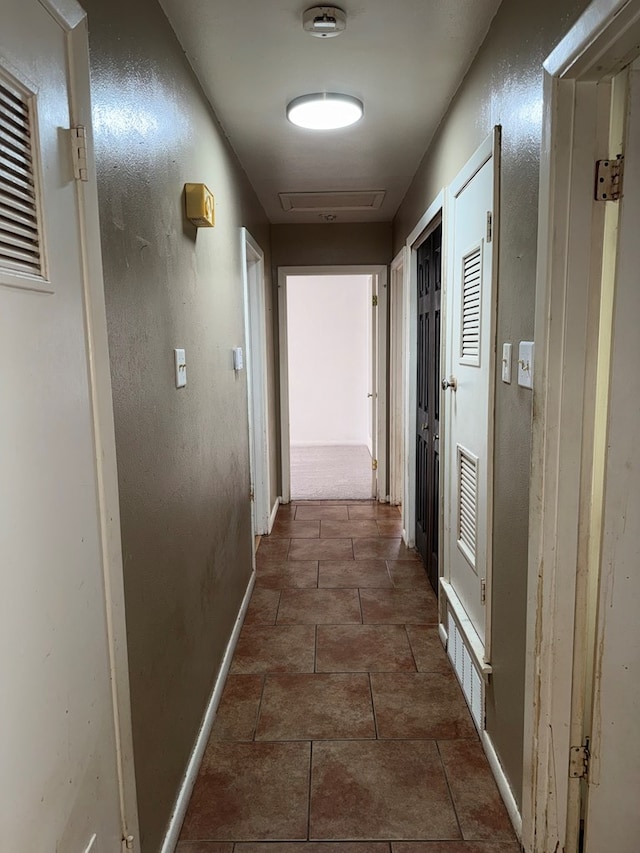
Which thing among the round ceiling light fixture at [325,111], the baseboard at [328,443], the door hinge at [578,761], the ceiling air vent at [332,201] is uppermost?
the ceiling air vent at [332,201]

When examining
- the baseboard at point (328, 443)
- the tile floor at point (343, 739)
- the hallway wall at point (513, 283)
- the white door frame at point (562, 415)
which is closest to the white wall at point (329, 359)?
the baseboard at point (328, 443)

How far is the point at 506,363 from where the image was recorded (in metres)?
1.70

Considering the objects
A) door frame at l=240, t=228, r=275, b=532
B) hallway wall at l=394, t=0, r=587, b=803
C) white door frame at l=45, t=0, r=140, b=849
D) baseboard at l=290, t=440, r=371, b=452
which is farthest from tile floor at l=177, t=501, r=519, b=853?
baseboard at l=290, t=440, r=371, b=452

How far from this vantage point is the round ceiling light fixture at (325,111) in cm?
225

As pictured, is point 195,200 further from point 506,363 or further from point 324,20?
point 506,363

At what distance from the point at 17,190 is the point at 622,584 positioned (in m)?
1.47

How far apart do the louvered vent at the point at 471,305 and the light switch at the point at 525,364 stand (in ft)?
1.53

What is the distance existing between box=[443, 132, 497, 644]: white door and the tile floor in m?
0.42

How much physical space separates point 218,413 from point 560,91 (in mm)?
1642

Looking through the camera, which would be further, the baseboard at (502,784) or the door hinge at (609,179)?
the baseboard at (502,784)

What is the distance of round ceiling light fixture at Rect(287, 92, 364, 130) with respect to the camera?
2250 millimetres

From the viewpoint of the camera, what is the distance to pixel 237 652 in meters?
2.66

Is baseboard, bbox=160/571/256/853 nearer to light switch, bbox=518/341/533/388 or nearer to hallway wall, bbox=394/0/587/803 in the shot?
hallway wall, bbox=394/0/587/803

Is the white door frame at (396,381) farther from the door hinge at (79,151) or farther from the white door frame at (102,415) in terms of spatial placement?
the door hinge at (79,151)
